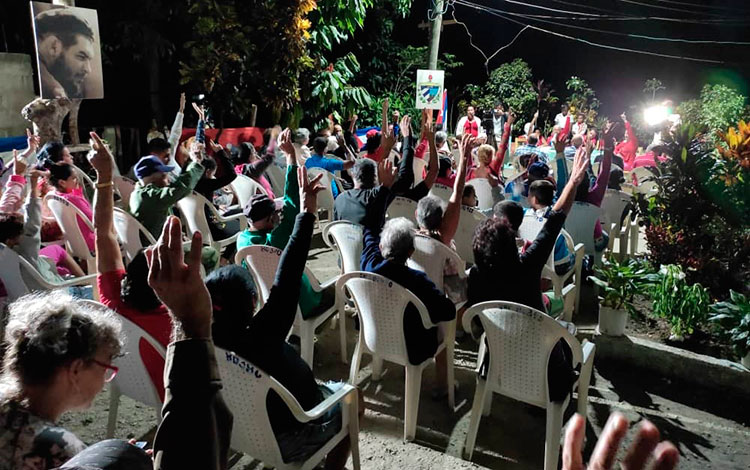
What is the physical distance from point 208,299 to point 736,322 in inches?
151

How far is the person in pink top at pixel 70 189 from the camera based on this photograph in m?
4.38

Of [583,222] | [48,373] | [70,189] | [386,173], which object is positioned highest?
[386,173]

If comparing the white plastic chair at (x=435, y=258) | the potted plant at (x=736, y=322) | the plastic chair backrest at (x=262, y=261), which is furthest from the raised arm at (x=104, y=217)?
the potted plant at (x=736, y=322)

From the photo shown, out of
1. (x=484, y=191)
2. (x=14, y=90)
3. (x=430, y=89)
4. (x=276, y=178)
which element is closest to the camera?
(x=484, y=191)

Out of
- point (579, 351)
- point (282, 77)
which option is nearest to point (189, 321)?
point (579, 351)

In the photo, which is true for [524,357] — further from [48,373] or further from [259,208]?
[48,373]

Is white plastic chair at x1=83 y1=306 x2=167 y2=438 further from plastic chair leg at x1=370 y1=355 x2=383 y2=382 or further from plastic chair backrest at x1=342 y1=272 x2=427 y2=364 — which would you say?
plastic chair leg at x1=370 y1=355 x2=383 y2=382

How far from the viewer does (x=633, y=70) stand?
61.3 ft

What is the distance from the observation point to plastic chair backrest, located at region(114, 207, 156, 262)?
436 cm

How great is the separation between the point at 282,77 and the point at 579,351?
31.7 ft

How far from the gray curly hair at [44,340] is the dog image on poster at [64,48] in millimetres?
4581

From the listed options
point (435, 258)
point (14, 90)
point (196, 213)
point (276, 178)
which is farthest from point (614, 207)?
point (14, 90)

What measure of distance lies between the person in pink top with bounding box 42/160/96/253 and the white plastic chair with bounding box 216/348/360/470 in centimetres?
275

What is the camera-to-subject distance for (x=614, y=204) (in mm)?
6285
